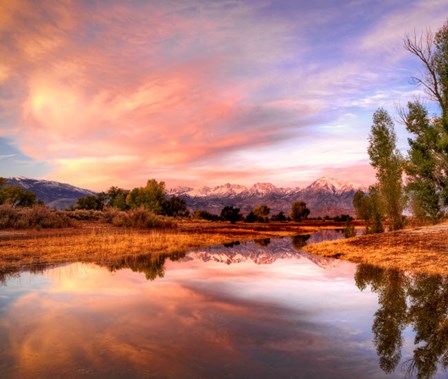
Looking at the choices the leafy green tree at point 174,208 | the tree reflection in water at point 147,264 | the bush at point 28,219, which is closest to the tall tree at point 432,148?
the tree reflection in water at point 147,264

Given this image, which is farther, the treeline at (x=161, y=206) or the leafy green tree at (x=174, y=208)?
the leafy green tree at (x=174, y=208)

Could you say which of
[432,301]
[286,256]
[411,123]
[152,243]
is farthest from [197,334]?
[411,123]

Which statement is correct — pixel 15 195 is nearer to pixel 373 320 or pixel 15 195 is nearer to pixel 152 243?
pixel 152 243

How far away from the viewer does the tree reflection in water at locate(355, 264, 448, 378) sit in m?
8.03

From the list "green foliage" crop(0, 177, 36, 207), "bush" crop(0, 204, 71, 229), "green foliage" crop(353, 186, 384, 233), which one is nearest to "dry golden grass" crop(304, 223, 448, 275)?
"green foliage" crop(353, 186, 384, 233)

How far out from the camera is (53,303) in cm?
1296

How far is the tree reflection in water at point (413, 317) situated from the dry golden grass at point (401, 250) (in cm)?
315

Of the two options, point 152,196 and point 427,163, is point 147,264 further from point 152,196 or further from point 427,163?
point 152,196

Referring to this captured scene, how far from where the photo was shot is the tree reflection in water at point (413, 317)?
A: 8031 millimetres

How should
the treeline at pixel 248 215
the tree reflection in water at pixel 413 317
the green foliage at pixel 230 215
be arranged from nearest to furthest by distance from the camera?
the tree reflection in water at pixel 413 317 → the green foliage at pixel 230 215 → the treeline at pixel 248 215

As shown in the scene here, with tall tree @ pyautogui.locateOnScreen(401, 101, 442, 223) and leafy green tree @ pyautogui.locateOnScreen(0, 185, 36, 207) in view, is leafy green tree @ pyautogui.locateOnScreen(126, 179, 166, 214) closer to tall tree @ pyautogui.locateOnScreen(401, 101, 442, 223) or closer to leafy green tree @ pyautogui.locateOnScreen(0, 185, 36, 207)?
leafy green tree @ pyautogui.locateOnScreen(0, 185, 36, 207)

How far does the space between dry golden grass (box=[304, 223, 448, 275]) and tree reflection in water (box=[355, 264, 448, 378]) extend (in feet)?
10.3

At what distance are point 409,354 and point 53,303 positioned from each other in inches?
449

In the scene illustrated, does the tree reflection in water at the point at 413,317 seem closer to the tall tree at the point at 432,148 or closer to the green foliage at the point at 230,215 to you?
the tall tree at the point at 432,148
